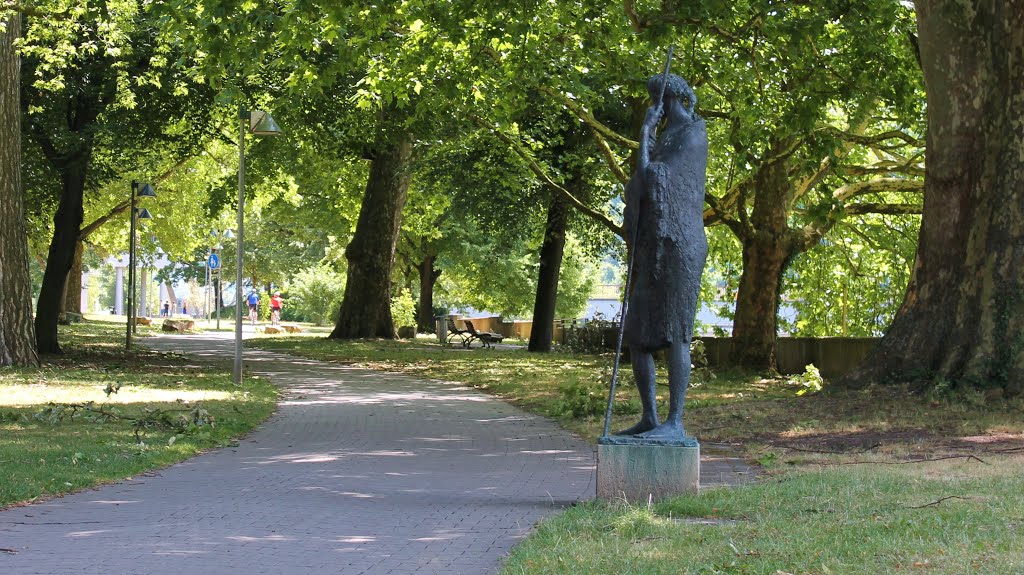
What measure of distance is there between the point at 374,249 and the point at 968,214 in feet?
74.2

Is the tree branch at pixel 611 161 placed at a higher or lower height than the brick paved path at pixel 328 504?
higher

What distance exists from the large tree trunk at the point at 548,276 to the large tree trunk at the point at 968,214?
18.2m

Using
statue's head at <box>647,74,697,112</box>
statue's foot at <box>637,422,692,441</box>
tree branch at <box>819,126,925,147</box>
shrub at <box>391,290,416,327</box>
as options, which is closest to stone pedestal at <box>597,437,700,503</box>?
statue's foot at <box>637,422,692,441</box>

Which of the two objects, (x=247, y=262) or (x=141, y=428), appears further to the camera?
(x=247, y=262)

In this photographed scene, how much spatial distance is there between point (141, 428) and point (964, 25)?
35.3 feet

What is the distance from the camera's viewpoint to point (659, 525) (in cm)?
677

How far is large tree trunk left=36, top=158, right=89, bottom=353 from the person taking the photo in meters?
25.2

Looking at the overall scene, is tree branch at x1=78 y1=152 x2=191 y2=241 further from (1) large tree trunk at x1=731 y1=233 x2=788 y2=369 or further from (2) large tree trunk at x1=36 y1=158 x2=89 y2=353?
(1) large tree trunk at x1=731 y1=233 x2=788 y2=369

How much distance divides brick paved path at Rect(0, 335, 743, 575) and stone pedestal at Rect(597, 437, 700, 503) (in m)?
0.47

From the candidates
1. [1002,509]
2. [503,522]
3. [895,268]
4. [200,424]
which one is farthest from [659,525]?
[895,268]

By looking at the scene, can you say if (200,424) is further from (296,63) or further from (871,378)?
(871,378)

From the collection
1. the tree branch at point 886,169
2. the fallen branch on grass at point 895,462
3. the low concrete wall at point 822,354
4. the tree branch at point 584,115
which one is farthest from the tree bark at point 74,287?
the fallen branch on grass at point 895,462

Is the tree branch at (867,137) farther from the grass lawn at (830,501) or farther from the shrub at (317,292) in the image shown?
the shrub at (317,292)

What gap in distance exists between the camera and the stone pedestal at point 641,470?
25.8 feet
